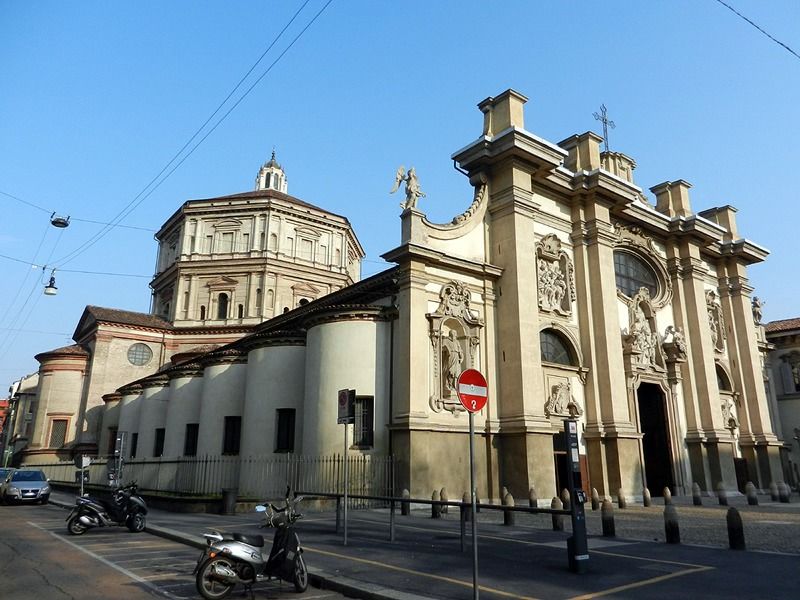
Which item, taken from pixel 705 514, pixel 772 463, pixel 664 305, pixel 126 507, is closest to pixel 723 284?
pixel 664 305

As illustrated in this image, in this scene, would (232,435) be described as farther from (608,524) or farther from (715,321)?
(715,321)

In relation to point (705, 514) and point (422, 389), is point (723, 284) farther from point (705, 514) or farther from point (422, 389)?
point (422, 389)

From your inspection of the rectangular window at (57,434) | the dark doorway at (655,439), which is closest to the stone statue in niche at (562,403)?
the dark doorway at (655,439)

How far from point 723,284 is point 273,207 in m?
32.8

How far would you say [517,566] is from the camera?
8.55 m

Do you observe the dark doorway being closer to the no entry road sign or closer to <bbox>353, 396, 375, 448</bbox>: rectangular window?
<bbox>353, 396, 375, 448</bbox>: rectangular window

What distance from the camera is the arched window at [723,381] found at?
97.2 feet

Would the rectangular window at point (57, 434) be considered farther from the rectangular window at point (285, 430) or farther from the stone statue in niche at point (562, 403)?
the stone statue in niche at point (562, 403)

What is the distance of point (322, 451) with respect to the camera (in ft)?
59.1

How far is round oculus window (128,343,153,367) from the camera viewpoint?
41.6 meters

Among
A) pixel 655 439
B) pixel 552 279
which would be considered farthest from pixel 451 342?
pixel 655 439

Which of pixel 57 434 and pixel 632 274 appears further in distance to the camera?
pixel 57 434

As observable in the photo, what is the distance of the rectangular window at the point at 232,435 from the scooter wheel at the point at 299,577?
54.7ft

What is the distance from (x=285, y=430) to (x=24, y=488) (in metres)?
11.0
